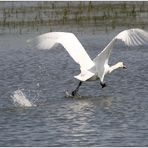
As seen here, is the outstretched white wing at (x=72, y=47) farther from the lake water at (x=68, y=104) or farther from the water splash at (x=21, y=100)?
the water splash at (x=21, y=100)

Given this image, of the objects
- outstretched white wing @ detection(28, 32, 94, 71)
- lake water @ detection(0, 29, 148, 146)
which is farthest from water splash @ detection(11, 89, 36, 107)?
outstretched white wing @ detection(28, 32, 94, 71)

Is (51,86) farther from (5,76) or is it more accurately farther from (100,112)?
(100,112)

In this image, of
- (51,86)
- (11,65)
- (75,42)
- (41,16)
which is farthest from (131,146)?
(41,16)

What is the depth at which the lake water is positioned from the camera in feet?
33.3

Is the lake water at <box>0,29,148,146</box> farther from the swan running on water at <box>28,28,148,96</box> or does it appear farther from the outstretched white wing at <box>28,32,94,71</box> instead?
the outstretched white wing at <box>28,32,94,71</box>

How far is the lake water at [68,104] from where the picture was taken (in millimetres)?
10164

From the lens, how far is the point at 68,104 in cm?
1296

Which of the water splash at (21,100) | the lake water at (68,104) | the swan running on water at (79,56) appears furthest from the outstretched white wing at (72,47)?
the water splash at (21,100)

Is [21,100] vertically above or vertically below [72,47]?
below

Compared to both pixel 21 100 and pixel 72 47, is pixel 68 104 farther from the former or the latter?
pixel 72 47

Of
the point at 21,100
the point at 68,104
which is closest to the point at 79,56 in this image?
the point at 68,104

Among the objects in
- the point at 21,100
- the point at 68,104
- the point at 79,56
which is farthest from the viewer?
the point at 79,56

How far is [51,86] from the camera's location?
15.0 metres

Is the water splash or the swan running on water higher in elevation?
the swan running on water
